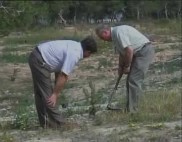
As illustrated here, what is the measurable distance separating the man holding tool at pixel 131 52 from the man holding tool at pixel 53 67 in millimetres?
1005

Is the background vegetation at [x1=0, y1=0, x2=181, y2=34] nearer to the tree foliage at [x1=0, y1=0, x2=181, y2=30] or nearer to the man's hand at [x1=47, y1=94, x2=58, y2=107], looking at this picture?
the tree foliage at [x1=0, y1=0, x2=181, y2=30]

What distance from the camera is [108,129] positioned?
8555 mm

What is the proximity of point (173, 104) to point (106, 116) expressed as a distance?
1351 millimetres

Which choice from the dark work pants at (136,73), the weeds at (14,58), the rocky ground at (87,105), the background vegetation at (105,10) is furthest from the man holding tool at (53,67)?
the background vegetation at (105,10)

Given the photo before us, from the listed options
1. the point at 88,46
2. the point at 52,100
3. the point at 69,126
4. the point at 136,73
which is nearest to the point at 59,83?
the point at 52,100

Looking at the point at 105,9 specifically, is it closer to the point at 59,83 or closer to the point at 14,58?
the point at 14,58

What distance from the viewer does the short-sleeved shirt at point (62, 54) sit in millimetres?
8133

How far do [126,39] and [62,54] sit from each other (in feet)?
4.96

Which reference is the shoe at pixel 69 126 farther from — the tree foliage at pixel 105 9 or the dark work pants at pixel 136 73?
the tree foliage at pixel 105 9

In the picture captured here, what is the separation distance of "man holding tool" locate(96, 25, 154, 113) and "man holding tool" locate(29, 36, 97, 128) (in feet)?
3.30

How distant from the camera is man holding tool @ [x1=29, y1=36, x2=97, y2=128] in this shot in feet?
26.8

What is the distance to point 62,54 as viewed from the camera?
27.3 ft

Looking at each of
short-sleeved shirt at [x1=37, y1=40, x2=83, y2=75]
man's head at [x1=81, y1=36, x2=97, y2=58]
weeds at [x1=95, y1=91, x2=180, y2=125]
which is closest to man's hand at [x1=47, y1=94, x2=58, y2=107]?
short-sleeved shirt at [x1=37, y1=40, x2=83, y2=75]

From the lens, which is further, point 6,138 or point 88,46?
point 88,46
